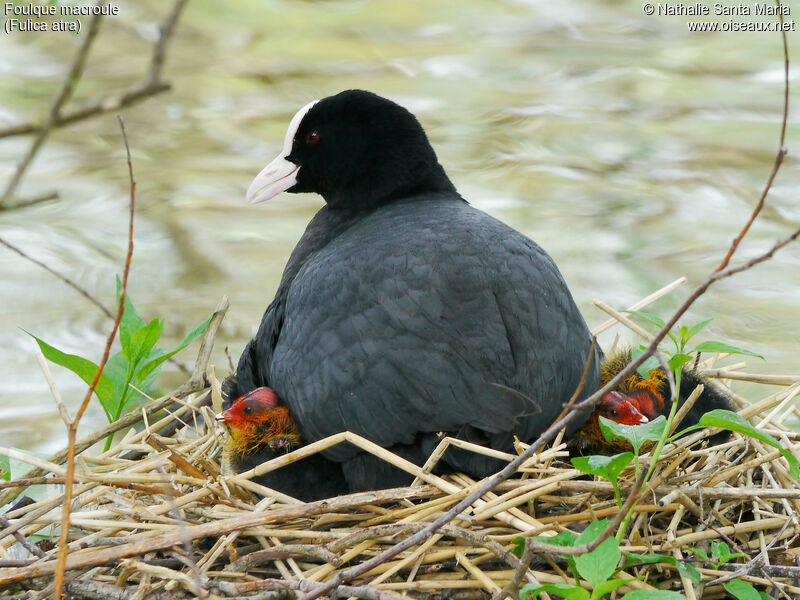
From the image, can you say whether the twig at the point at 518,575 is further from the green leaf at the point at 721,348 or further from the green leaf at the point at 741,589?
the green leaf at the point at 721,348

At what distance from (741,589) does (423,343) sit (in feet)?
2.71

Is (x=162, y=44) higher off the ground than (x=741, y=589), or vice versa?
(x=162, y=44)

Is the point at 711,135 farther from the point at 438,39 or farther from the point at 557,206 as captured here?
the point at 438,39

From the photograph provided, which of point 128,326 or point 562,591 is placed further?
point 128,326

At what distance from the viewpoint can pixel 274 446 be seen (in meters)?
2.66

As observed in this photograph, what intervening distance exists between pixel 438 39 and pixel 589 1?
1285mm

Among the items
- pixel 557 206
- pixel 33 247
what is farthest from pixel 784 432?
pixel 33 247

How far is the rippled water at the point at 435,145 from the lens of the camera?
18.2ft

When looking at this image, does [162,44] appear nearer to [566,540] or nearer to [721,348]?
[566,540]

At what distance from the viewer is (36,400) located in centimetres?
487

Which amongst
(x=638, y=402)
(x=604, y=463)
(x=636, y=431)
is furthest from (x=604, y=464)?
(x=638, y=402)

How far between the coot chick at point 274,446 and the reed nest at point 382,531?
107 mm

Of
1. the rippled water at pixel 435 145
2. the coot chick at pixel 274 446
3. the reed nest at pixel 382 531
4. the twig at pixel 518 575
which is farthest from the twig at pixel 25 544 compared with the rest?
the rippled water at pixel 435 145

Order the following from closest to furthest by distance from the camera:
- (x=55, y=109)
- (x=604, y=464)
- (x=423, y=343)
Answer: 1. (x=55, y=109)
2. (x=604, y=464)
3. (x=423, y=343)
